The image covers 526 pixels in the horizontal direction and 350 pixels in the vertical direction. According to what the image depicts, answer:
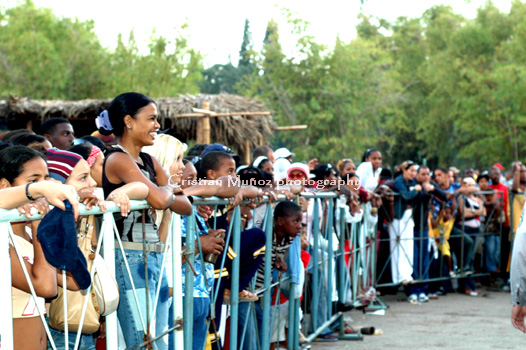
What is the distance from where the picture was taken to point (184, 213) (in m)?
3.89

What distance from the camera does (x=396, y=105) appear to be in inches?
1652

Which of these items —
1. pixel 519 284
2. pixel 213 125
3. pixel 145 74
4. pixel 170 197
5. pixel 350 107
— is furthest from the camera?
pixel 145 74

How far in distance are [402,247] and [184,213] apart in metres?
7.52

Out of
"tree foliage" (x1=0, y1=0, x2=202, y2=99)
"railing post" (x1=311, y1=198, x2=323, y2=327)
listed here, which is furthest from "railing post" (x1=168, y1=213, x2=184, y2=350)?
"tree foliage" (x1=0, y1=0, x2=202, y2=99)

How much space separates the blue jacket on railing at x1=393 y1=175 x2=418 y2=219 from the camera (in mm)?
10844

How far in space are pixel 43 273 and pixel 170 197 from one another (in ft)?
3.44

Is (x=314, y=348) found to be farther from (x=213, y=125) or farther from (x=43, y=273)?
(x=213, y=125)

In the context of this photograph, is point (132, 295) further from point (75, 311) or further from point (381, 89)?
point (381, 89)

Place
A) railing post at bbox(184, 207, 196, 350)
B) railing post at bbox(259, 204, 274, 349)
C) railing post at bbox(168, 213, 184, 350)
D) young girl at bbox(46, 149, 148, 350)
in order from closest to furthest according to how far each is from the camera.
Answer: young girl at bbox(46, 149, 148, 350)
railing post at bbox(168, 213, 184, 350)
railing post at bbox(184, 207, 196, 350)
railing post at bbox(259, 204, 274, 349)

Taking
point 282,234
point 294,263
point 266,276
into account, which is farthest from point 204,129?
point 266,276

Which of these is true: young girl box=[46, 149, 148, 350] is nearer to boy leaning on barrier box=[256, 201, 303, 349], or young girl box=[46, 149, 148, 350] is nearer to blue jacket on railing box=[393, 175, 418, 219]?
boy leaning on barrier box=[256, 201, 303, 349]

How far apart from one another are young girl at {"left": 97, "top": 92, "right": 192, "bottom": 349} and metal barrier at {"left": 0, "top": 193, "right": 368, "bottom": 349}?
72 mm

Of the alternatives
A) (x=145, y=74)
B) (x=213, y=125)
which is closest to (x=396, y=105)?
(x=145, y=74)

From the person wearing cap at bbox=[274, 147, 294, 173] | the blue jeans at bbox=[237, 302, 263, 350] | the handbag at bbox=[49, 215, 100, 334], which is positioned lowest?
the blue jeans at bbox=[237, 302, 263, 350]
